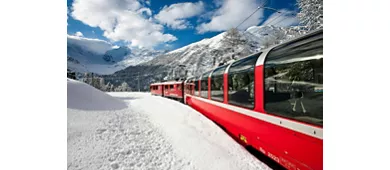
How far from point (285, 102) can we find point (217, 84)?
301 centimetres

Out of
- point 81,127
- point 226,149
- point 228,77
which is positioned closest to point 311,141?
point 226,149

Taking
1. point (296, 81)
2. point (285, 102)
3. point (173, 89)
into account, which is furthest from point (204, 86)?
point (173, 89)

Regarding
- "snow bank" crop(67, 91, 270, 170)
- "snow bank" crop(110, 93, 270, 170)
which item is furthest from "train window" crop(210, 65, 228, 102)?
"snow bank" crop(67, 91, 270, 170)

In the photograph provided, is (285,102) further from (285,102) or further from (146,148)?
(146,148)

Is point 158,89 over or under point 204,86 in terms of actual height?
under

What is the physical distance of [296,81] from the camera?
2.28m

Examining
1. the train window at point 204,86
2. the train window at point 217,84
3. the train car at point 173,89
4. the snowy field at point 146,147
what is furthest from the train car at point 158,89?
the snowy field at point 146,147

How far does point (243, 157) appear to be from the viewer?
3.27 m

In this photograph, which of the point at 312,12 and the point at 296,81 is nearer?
the point at 296,81

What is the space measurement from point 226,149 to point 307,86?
2.39 meters

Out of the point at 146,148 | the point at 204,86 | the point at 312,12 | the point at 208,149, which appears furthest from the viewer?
the point at 204,86

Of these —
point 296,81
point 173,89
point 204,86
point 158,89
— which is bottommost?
point 158,89

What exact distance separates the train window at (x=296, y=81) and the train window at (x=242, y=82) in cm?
49
